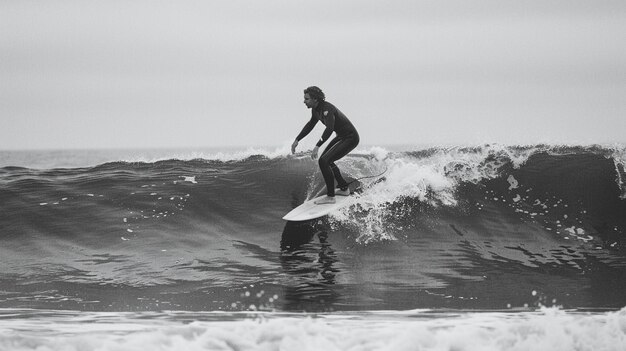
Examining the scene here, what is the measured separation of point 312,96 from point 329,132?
0.64 m

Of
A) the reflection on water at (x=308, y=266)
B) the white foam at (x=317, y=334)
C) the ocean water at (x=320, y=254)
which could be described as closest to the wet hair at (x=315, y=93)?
the ocean water at (x=320, y=254)

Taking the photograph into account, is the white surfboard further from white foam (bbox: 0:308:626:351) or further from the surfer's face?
white foam (bbox: 0:308:626:351)

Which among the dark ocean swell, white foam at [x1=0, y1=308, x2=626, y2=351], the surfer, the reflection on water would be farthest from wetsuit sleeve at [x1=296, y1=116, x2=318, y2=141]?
white foam at [x1=0, y1=308, x2=626, y2=351]

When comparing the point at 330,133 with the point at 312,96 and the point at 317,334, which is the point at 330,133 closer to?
the point at 312,96

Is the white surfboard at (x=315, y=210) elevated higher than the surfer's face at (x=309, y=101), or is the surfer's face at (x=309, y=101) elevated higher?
the surfer's face at (x=309, y=101)

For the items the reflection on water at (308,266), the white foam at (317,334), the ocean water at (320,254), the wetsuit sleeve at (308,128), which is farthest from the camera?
the wetsuit sleeve at (308,128)

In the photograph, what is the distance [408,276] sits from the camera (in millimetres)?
9562

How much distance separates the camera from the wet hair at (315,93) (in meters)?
10.6

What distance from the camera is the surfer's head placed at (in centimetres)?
1059

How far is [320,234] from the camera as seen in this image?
1112 centimetres

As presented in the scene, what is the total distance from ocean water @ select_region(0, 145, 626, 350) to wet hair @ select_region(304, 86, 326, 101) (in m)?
2.01

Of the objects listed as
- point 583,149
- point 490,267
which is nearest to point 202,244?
point 490,267

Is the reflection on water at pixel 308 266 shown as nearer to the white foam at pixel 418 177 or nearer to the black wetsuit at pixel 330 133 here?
the white foam at pixel 418 177

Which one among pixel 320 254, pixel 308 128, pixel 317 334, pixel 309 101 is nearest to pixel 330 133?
pixel 308 128
